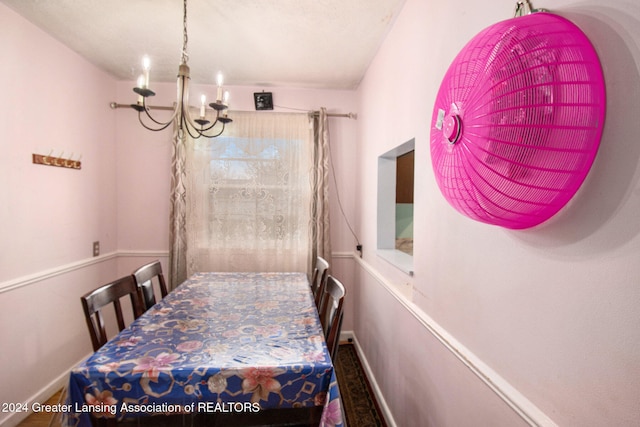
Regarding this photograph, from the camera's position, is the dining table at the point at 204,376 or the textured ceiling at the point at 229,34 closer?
the dining table at the point at 204,376

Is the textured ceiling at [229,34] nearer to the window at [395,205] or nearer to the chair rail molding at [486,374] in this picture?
the window at [395,205]

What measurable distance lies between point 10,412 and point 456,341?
8.36 feet

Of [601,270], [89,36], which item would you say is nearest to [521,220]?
[601,270]

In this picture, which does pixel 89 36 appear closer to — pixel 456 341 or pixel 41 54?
pixel 41 54

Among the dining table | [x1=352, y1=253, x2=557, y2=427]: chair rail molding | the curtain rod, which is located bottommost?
the dining table

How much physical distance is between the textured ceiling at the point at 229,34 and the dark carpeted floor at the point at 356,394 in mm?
2037

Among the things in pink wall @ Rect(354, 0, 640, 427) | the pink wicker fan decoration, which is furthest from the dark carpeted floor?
the pink wicker fan decoration

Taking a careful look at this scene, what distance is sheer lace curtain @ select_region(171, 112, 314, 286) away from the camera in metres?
2.83

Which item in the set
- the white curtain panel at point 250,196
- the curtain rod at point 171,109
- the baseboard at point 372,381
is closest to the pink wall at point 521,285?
the baseboard at point 372,381

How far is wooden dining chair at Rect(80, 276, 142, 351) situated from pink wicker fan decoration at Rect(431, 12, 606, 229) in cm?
155

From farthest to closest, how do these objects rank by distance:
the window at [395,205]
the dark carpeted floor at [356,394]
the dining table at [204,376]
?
the window at [395,205], the dark carpeted floor at [356,394], the dining table at [204,376]

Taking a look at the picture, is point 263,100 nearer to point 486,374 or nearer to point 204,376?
point 204,376

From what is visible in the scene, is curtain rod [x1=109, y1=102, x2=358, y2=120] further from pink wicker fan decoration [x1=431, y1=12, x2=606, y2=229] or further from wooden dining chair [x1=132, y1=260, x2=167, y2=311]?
pink wicker fan decoration [x1=431, y1=12, x2=606, y2=229]

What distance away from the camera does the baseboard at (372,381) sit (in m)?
1.81
